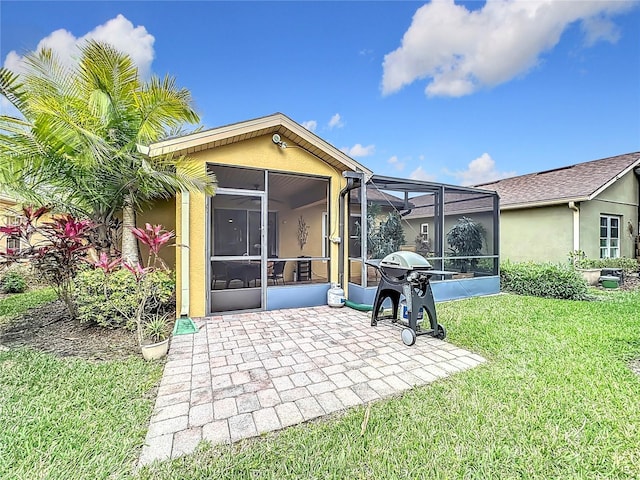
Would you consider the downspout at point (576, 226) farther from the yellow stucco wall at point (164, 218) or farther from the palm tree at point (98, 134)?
the yellow stucco wall at point (164, 218)

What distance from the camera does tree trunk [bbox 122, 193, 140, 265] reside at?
548 cm

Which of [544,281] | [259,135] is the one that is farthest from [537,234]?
[259,135]

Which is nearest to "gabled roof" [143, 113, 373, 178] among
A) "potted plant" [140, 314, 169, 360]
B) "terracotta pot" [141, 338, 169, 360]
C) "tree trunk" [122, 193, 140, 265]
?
"tree trunk" [122, 193, 140, 265]

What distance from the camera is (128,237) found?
18.2 feet

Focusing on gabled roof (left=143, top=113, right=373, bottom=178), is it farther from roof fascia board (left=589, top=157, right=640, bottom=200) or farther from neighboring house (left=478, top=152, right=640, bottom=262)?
roof fascia board (left=589, top=157, right=640, bottom=200)

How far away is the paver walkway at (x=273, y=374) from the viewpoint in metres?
2.47

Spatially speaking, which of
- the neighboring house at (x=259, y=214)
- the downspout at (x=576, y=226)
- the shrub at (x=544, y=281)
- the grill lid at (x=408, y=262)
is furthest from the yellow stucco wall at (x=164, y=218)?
the downspout at (x=576, y=226)

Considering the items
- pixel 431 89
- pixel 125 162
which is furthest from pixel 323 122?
pixel 125 162

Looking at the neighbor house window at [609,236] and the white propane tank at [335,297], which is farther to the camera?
the neighbor house window at [609,236]

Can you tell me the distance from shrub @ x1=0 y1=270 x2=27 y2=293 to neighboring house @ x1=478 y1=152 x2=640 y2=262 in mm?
17289

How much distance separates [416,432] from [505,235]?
12.1 meters

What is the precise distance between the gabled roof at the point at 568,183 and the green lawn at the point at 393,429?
8448mm

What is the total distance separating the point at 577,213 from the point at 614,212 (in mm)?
2815

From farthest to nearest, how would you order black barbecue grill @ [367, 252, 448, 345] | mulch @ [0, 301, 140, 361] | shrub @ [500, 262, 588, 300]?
1. shrub @ [500, 262, 588, 300]
2. black barbecue grill @ [367, 252, 448, 345]
3. mulch @ [0, 301, 140, 361]
